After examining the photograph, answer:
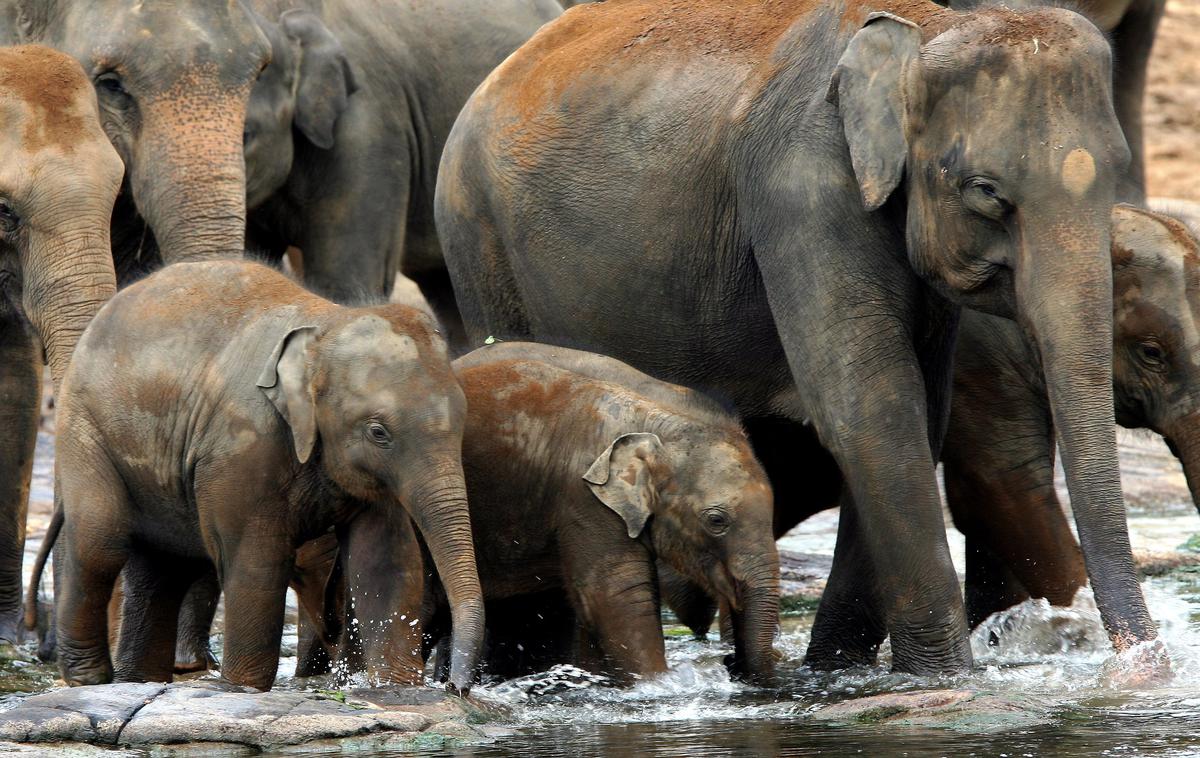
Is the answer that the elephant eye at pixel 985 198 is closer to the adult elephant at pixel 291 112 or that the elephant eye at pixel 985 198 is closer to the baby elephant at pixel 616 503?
the baby elephant at pixel 616 503

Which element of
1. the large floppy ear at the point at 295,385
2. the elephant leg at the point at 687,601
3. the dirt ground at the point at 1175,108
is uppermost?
the dirt ground at the point at 1175,108

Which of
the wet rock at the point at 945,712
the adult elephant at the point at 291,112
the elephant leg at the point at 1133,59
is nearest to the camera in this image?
the wet rock at the point at 945,712

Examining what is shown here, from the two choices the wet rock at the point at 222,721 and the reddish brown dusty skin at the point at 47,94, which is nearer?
the wet rock at the point at 222,721

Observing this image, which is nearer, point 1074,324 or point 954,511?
point 1074,324

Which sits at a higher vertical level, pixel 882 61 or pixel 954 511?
pixel 882 61

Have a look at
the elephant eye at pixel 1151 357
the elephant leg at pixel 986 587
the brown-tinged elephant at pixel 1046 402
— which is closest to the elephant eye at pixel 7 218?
the brown-tinged elephant at pixel 1046 402

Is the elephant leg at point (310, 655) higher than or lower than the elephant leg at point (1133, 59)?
lower

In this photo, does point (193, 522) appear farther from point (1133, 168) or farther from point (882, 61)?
point (1133, 168)

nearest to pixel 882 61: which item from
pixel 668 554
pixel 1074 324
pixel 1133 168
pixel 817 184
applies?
pixel 817 184

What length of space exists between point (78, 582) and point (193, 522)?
39 centimetres

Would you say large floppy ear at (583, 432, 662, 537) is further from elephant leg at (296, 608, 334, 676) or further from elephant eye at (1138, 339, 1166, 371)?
elephant eye at (1138, 339, 1166, 371)

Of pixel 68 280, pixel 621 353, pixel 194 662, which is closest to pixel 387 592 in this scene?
pixel 194 662

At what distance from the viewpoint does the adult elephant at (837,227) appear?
254 inches

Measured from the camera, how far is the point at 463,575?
661 cm
